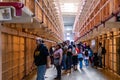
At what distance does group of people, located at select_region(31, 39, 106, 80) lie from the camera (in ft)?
29.5

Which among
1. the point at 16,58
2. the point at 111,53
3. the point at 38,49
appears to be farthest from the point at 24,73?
the point at 111,53

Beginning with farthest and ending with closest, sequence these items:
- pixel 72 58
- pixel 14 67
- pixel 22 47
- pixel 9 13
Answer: pixel 72 58 < pixel 22 47 < pixel 14 67 < pixel 9 13

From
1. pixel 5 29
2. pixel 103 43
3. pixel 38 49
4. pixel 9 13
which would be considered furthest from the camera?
pixel 103 43

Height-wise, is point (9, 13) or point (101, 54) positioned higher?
point (9, 13)

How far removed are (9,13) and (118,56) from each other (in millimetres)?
10193

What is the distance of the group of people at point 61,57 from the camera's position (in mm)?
9000

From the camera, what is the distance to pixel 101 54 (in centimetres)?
1784

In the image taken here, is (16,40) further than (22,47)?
No

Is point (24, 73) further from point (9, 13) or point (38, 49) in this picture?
point (9, 13)

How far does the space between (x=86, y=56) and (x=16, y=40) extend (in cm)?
1051

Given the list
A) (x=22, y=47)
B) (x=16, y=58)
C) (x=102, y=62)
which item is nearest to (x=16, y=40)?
(x=16, y=58)

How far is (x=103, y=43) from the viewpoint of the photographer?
19000 millimetres

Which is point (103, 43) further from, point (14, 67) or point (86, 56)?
point (14, 67)

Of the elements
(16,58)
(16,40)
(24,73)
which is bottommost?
(24,73)
